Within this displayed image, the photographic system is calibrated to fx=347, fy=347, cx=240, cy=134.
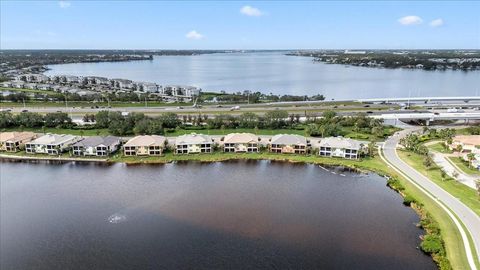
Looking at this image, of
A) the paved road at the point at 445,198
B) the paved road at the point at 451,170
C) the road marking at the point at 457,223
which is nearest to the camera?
the road marking at the point at 457,223

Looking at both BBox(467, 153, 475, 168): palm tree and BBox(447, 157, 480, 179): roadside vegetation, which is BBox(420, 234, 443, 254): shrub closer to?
BBox(447, 157, 480, 179): roadside vegetation

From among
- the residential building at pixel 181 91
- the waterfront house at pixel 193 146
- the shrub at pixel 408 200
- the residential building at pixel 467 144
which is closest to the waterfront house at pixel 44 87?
the residential building at pixel 181 91

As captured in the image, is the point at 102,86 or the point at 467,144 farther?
the point at 102,86

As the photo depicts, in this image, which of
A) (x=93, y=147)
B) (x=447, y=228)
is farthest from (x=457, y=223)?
(x=93, y=147)

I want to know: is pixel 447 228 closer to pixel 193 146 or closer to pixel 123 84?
pixel 193 146

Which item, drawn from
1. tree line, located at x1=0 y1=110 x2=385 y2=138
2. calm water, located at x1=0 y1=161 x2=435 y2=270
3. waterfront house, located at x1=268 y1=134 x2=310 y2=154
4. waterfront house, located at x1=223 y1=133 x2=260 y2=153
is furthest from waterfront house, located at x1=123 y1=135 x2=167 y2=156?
waterfront house, located at x1=268 y1=134 x2=310 y2=154

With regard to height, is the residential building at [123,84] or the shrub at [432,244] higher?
the residential building at [123,84]

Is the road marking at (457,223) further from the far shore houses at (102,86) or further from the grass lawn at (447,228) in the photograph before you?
the far shore houses at (102,86)
